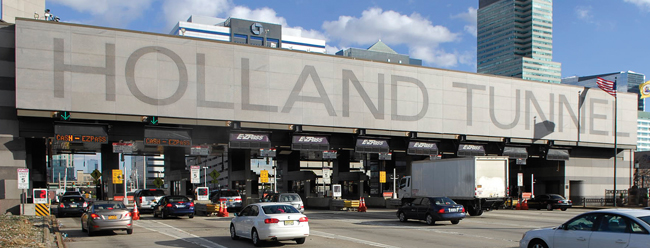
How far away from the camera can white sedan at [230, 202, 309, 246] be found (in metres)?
16.9

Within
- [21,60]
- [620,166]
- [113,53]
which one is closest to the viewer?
[21,60]

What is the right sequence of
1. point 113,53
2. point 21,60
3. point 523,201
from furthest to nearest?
point 523,201 < point 113,53 < point 21,60

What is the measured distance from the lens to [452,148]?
51125 millimetres

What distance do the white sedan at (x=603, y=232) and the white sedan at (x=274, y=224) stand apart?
7.23 m

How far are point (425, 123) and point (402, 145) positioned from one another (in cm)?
312

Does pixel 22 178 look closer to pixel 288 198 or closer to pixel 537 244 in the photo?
pixel 288 198

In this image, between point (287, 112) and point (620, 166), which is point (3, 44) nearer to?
point (287, 112)

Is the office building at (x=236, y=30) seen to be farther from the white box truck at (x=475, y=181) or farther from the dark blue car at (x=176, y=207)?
the white box truck at (x=475, y=181)

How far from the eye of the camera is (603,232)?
11492 mm

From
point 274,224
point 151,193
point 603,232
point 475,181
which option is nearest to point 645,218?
point 603,232

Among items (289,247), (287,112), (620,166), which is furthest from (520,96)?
(289,247)

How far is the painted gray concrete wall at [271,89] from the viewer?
1387 inches

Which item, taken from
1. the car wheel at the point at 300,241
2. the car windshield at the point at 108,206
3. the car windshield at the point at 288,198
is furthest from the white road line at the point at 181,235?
the car windshield at the point at 288,198

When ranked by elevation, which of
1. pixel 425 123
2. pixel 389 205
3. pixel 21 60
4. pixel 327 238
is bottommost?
pixel 389 205
